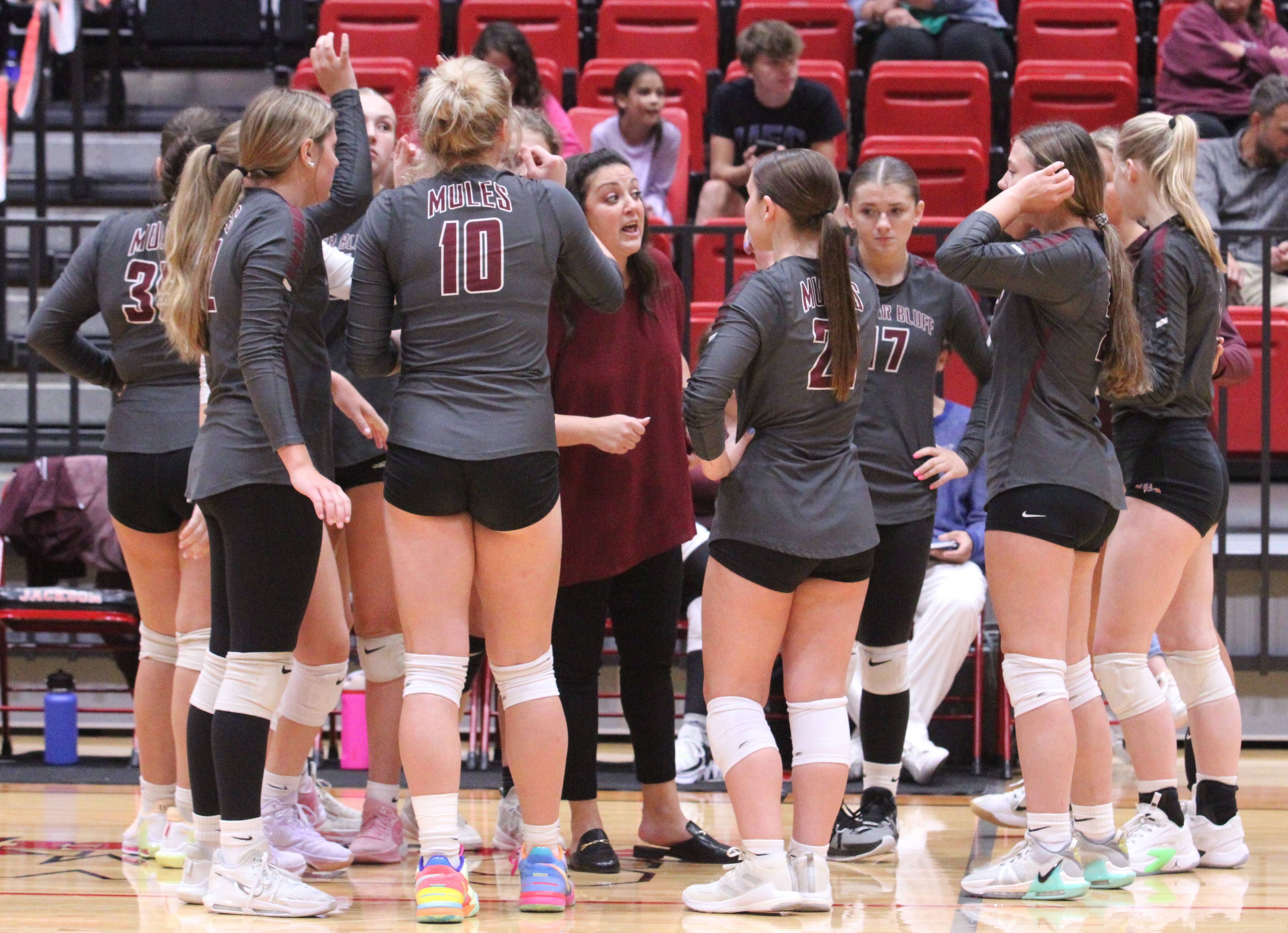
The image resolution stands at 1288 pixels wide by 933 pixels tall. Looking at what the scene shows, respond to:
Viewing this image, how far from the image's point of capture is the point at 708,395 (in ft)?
9.41

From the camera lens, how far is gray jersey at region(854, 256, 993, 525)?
3.45m

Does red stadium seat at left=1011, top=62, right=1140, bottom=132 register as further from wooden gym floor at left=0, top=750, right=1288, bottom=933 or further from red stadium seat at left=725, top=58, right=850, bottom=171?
wooden gym floor at left=0, top=750, right=1288, bottom=933

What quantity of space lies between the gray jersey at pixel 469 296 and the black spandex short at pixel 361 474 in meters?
0.56

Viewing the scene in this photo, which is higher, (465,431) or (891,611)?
(465,431)

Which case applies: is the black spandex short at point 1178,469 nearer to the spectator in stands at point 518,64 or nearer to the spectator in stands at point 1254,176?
the spectator in stands at point 1254,176

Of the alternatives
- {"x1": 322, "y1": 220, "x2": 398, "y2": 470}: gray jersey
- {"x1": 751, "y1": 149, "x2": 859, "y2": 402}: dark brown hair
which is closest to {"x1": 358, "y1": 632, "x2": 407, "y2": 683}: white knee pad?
{"x1": 322, "y1": 220, "x2": 398, "y2": 470}: gray jersey

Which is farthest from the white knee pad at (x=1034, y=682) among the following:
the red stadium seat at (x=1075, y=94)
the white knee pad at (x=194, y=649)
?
the red stadium seat at (x=1075, y=94)

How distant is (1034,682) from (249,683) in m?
1.49

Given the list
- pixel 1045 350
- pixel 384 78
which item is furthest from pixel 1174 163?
pixel 384 78

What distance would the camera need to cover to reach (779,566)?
2.92 metres

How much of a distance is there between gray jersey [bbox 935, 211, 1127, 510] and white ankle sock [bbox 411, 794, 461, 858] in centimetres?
122

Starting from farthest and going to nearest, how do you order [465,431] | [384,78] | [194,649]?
[384,78] < [194,649] < [465,431]

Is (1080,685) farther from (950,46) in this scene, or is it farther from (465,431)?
(950,46)

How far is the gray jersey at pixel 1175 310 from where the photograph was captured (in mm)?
3221
